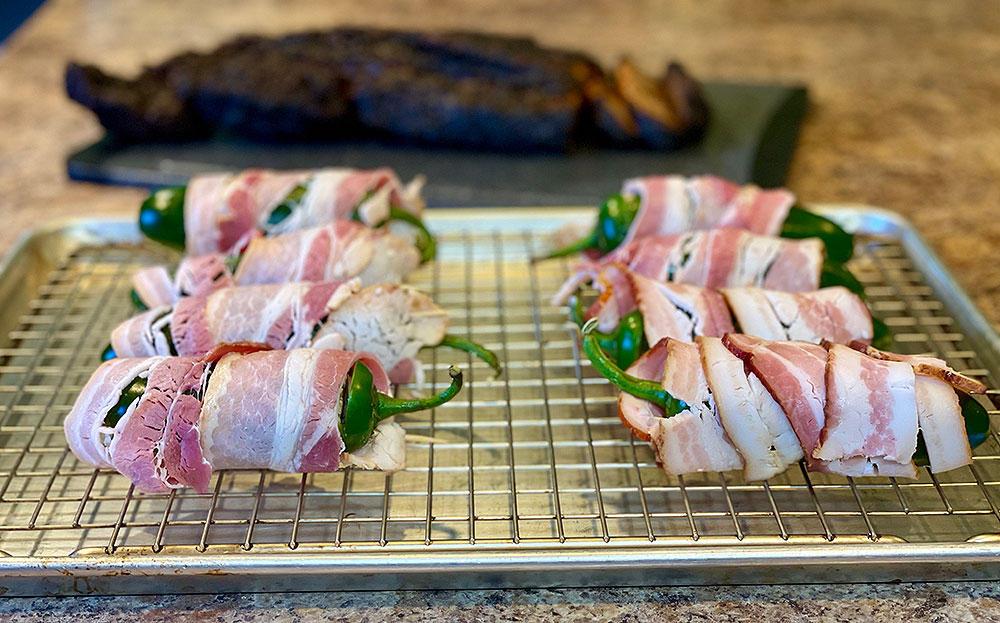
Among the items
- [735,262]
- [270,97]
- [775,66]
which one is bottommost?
Result: [775,66]

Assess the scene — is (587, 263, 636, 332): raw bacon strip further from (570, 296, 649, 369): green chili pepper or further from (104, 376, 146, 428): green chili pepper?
(104, 376, 146, 428): green chili pepper

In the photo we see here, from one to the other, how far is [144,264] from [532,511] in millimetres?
929

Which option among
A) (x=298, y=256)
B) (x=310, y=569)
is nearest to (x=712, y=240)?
(x=298, y=256)

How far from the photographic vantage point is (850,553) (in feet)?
3.10

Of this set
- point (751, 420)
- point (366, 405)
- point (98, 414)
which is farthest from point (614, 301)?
point (98, 414)

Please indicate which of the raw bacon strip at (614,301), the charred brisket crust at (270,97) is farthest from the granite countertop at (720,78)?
the raw bacon strip at (614,301)

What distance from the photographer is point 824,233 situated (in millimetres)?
1424

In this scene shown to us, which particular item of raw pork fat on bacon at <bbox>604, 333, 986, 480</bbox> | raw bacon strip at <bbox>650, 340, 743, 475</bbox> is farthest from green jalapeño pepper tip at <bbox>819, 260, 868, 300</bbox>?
raw bacon strip at <bbox>650, 340, 743, 475</bbox>

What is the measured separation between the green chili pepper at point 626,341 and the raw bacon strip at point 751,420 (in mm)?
151

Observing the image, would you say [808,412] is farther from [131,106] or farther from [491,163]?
[131,106]

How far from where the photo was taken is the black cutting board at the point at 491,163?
1842 millimetres

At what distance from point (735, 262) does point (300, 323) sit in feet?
2.07

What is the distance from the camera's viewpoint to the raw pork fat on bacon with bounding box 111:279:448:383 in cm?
119

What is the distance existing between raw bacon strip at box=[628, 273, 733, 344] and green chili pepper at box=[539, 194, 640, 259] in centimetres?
23
